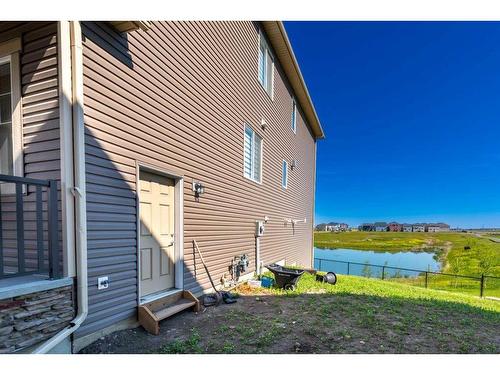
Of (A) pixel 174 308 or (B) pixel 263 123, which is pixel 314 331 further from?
(B) pixel 263 123

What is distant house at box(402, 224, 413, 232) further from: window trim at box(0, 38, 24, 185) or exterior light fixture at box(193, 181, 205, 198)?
window trim at box(0, 38, 24, 185)

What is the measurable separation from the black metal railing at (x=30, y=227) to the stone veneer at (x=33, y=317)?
0.20 m

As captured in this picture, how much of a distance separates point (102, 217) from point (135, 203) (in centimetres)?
50

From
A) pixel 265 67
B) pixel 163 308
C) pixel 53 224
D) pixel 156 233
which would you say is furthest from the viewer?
pixel 265 67

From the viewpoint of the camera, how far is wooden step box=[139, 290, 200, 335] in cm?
332

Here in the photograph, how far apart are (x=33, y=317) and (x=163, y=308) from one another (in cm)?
177

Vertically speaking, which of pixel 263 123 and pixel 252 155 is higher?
pixel 263 123

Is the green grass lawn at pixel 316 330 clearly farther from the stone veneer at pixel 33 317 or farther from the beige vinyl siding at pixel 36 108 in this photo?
the beige vinyl siding at pixel 36 108

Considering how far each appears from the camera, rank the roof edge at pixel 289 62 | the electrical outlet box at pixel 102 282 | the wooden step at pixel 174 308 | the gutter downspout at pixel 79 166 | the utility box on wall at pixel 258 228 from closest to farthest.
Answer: the gutter downspout at pixel 79 166 → the electrical outlet box at pixel 102 282 → the wooden step at pixel 174 308 → the utility box on wall at pixel 258 228 → the roof edge at pixel 289 62

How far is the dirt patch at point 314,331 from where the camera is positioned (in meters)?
2.98

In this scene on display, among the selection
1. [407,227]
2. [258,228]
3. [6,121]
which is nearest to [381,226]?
[407,227]

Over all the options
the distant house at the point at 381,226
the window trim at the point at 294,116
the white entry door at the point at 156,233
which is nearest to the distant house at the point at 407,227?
the distant house at the point at 381,226

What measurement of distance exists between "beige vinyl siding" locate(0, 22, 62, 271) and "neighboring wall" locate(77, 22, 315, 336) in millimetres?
281

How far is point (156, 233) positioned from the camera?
3.90 meters
